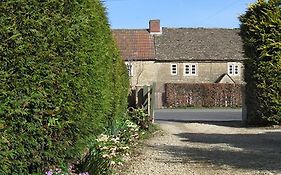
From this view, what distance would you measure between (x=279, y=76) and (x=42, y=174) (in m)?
17.1

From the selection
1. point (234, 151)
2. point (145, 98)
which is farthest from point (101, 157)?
point (145, 98)

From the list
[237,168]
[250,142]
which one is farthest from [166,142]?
[237,168]

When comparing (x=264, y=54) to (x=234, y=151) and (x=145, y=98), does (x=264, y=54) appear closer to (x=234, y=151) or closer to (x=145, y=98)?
(x=145, y=98)

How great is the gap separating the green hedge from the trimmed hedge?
39480 mm

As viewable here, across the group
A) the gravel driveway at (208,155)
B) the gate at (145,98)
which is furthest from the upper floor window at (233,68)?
the gravel driveway at (208,155)

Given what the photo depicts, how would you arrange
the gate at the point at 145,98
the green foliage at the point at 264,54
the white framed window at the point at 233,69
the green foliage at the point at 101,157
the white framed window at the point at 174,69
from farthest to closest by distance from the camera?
the white framed window at the point at 233,69 → the white framed window at the point at 174,69 → the green foliage at the point at 264,54 → the gate at the point at 145,98 → the green foliage at the point at 101,157

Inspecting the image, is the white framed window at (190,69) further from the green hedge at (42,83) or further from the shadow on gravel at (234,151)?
the green hedge at (42,83)

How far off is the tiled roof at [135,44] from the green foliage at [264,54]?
31108 mm

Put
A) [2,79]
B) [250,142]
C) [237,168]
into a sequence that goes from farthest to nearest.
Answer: [250,142] < [237,168] < [2,79]

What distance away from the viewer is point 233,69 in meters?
55.2

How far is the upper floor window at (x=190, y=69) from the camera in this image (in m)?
54.9

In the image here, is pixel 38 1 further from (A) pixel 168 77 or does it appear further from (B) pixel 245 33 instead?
(A) pixel 168 77

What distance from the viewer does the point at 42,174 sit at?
618cm

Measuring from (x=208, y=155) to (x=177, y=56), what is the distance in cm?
4233
